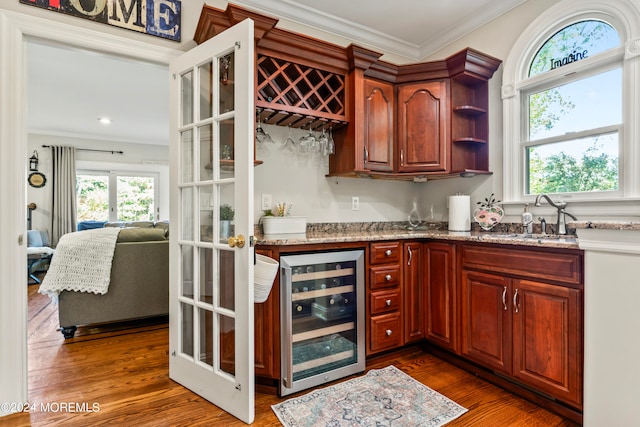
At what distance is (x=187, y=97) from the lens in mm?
2031

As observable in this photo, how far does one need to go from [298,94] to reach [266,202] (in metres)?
0.82

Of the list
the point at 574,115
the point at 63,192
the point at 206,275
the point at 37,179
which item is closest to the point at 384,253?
the point at 206,275

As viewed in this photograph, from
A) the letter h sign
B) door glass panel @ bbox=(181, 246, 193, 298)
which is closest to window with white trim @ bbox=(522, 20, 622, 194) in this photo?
door glass panel @ bbox=(181, 246, 193, 298)

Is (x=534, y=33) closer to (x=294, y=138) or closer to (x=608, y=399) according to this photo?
(x=294, y=138)

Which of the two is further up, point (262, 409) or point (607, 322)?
point (607, 322)

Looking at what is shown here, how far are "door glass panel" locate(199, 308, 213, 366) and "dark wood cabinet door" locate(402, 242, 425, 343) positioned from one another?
1.34 m

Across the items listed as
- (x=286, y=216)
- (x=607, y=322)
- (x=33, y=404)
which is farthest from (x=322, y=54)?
(x=33, y=404)

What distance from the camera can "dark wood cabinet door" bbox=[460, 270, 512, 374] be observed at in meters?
1.94

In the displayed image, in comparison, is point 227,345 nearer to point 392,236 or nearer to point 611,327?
point 392,236

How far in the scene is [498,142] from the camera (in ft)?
8.58

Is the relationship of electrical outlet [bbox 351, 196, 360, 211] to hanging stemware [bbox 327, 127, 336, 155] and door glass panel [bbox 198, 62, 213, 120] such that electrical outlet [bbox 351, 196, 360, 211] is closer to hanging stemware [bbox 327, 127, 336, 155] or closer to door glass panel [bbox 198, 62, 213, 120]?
hanging stemware [bbox 327, 127, 336, 155]

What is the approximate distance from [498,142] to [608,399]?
1.81 meters

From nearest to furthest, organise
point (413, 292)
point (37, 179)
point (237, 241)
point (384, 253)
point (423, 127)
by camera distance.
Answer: point (237, 241) < point (384, 253) < point (413, 292) < point (423, 127) < point (37, 179)

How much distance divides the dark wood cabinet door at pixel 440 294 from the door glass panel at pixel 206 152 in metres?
1.60
